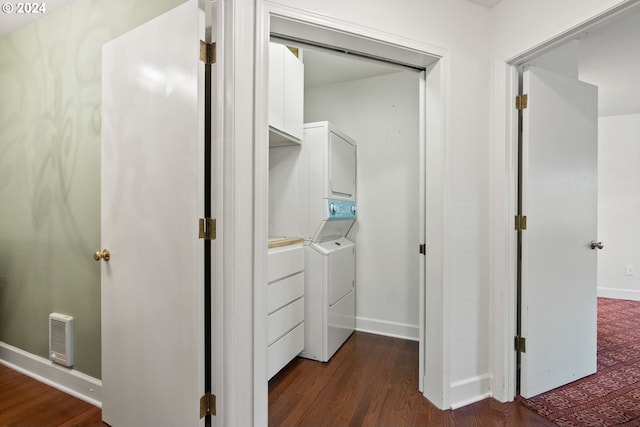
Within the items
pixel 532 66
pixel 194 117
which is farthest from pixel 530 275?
pixel 194 117

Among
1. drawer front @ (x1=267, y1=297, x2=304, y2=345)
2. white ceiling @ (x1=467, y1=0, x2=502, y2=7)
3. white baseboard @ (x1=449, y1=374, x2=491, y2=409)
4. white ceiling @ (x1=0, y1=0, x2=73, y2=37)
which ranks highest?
white ceiling @ (x1=0, y1=0, x2=73, y2=37)

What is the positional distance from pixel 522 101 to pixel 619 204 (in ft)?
12.1

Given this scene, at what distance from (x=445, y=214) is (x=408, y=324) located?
1.49 meters

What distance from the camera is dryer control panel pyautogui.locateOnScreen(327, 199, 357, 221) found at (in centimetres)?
240

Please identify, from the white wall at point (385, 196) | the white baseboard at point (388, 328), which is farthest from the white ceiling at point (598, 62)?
the white baseboard at point (388, 328)

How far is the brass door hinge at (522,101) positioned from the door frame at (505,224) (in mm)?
35

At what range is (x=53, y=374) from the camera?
2.00 metres

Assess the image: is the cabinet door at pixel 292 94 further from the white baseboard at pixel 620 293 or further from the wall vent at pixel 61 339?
the white baseboard at pixel 620 293

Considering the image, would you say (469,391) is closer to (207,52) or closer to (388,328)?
(388,328)

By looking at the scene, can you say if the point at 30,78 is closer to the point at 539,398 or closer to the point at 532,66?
the point at 532,66

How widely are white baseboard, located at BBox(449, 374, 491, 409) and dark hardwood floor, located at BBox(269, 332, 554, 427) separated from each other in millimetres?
33

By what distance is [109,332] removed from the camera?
1621 mm

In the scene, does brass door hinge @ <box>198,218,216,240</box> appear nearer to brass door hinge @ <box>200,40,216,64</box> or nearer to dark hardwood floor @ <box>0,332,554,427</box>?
brass door hinge @ <box>200,40,216,64</box>
